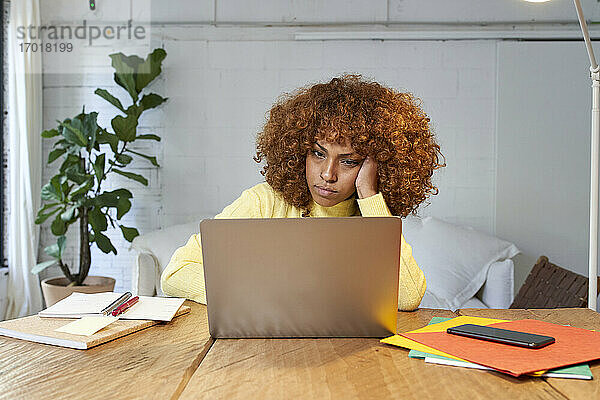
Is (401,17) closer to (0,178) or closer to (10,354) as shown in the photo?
(0,178)

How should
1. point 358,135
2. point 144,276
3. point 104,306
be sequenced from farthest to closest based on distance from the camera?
point 144,276, point 358,135, point 104,306

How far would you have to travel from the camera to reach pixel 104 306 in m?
1.54

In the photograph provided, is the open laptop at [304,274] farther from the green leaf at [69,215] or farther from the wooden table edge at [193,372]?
the green leaf at [69,215]

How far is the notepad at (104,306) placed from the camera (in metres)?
1.49

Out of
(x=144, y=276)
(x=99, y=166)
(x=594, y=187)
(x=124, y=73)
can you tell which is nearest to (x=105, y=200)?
(x=99, y=166)

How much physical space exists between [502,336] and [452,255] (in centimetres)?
236

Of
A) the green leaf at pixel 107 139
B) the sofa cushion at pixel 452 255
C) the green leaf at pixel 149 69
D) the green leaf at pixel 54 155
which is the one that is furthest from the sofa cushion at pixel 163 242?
the sofa cushion at pixel 452 255

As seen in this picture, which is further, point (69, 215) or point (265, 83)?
point (265, 83)

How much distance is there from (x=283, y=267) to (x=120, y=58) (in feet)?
9.72

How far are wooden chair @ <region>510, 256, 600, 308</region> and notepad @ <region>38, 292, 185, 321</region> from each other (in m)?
1.87

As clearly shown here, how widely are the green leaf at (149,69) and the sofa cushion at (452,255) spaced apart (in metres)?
1.72

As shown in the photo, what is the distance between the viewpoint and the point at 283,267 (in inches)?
51.1

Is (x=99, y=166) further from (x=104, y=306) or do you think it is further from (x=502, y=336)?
(x=502, y=336)

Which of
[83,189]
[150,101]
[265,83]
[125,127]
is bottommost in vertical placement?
[83,189]
